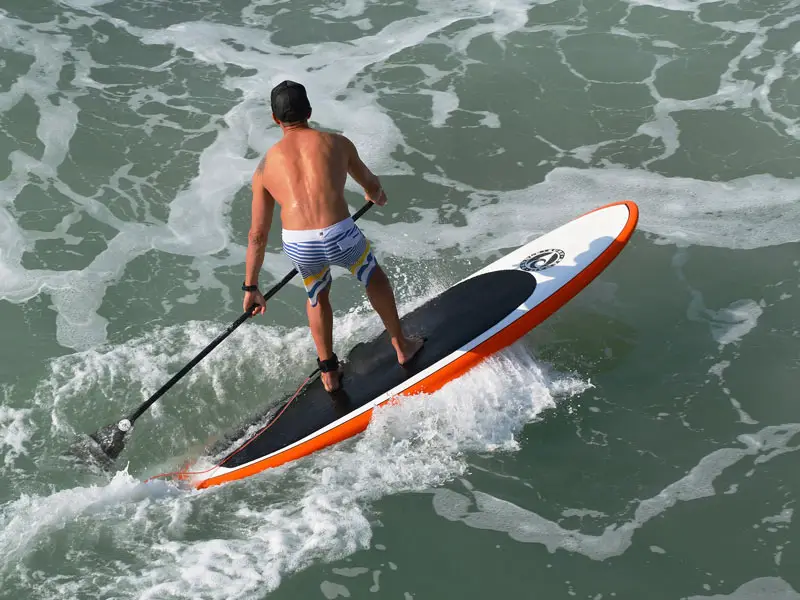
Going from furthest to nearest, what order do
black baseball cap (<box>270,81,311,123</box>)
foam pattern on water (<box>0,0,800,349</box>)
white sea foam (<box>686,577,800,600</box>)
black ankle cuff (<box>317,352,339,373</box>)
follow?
foam pattern on water (<box>0,0,800,349</box>) < black ankle cuff (<box>317,352,339,373</box>) < black baseball cap (<box>270,81,311,123</box>) < white sea foam (<box>686,577,800,600</box>)

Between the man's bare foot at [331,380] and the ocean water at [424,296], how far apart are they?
1.12 ft

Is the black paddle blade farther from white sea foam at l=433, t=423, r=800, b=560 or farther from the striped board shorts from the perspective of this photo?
white sea foam at l=433, t=423, r=800, b=560

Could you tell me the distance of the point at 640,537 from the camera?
4.10 m

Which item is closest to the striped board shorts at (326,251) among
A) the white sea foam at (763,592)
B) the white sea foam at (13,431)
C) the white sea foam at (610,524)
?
the white sea foam at (610,524)

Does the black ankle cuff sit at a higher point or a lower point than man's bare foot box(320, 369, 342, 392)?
higher

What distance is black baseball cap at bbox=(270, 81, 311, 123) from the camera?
14.1 feet

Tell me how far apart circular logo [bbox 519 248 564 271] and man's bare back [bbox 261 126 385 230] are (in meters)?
1.60

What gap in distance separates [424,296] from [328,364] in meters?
1.14

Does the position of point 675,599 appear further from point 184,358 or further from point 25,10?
point 25,10

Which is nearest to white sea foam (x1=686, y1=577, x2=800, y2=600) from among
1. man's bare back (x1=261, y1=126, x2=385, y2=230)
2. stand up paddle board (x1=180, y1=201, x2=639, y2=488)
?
stand up paddle board (x1=180, y1=201, x2=639, y2=488)

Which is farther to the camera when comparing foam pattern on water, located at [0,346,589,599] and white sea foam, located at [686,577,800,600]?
foam pattern on water, located at [0,346,589,599]

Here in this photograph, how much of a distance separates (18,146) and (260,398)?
14.2 feet

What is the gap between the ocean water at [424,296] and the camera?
13.6 feet

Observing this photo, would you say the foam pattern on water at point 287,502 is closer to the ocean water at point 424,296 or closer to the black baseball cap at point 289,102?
the ocean water at point 424,296
